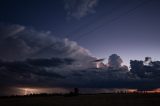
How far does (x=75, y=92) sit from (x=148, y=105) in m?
96.4

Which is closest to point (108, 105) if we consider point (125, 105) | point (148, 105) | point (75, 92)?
point (125, 105)

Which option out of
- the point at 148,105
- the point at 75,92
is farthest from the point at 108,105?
the point at 75,92

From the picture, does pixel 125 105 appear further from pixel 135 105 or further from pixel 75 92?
pixel 75 92

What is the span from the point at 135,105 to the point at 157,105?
564 centimetres

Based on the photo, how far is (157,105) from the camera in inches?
2507

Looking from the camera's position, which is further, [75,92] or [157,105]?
[75,92]

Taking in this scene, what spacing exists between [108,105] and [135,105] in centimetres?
730

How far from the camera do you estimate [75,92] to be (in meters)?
157

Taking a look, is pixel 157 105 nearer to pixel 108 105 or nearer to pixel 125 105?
pixel 125 105

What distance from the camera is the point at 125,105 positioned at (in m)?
65.5

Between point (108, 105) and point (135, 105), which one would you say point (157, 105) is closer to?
point (135, 105)

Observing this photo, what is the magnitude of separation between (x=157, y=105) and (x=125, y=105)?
828 centimetres

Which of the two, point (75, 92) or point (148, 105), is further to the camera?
point (75, 92)

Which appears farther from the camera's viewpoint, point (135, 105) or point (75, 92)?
point (75, 92)
